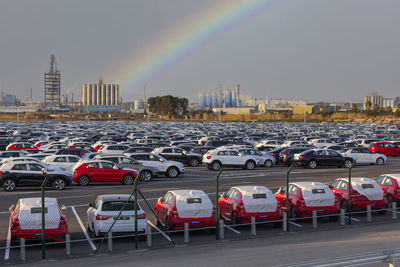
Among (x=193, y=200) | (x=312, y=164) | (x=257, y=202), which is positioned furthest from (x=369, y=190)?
(x=312, y=164)

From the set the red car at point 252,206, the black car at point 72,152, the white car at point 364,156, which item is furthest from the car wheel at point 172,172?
the white car at point 364,156

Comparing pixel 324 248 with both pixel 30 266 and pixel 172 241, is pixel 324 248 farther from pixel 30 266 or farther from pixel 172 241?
pixel 30 266

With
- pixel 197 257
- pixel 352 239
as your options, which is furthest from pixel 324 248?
pixel 197 257

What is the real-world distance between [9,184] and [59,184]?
8.30ft

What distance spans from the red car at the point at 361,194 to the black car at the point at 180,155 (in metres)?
20.3

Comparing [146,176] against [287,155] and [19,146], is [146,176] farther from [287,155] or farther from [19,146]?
[19,146]

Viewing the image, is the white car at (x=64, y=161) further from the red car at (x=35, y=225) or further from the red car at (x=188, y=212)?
the red car at (x=35, y=225)

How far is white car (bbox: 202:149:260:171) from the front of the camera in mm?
38281

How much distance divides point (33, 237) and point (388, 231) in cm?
1177

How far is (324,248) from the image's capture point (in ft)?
51.4

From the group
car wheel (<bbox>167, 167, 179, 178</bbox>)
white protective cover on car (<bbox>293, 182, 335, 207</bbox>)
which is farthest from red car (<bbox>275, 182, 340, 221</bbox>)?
car wheel (<bbox>167, 167, 179, 178</bbox>)

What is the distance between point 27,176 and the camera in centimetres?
2758

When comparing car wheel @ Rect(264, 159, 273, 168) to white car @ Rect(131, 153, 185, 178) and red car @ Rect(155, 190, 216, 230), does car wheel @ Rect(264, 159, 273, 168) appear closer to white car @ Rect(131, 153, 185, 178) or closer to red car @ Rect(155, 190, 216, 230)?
white car @ Rect(131, 153, 185, 178)

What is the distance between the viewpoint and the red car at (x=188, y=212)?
17297 millimetres
